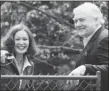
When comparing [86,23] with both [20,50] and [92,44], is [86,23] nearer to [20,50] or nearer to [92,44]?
[92,44]

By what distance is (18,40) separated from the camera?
4.70 m

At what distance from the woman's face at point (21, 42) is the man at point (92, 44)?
0.84 meters

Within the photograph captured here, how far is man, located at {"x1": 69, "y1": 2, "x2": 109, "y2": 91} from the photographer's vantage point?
3.24 m

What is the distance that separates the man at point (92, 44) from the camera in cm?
324

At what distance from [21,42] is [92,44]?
3.73ft

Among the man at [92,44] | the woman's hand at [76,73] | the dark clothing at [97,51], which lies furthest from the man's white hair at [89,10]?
the woman's hand at [76,73]

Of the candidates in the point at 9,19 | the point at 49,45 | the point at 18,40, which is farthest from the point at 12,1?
the point at 18,40

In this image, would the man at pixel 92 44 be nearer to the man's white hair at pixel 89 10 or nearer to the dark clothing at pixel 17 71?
the man's white hair at pixel 89 10

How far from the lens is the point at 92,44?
12.1ft

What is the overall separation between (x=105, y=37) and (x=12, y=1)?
4.92 m

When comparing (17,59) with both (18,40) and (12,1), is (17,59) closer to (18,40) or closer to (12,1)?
(18,40)

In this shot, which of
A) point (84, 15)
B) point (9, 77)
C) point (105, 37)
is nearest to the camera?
point (9, 77)

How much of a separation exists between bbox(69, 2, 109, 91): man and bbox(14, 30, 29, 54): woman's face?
0.84m

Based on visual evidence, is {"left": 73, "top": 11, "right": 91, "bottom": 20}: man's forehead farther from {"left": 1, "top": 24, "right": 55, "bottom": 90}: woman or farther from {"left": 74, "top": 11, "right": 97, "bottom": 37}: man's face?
{"left": 1, "top": 24, "right": 55, "bottom": 90}: woman
